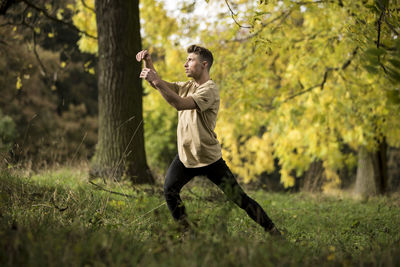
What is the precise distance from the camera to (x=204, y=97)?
10.3 ft

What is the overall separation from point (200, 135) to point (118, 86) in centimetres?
332

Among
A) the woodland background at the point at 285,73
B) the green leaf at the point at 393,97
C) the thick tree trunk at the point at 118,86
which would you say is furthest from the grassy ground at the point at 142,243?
the woodland background at the point at 285,73

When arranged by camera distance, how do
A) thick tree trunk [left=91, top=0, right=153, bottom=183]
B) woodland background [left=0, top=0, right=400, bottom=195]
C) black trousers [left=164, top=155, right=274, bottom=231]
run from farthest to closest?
woodland background [left=0, top=0, right=400, bottom=195]
thick tree trunk [left=91, top=0, right=153, bottom=183]
black trousers [left=164, top=155, right=274, bottom=231]

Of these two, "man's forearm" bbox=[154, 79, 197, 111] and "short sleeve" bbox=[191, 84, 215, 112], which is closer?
"man's forearm" bbox=[154, 79, 197, 111]

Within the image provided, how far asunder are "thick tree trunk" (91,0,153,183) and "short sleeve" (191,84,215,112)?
3057 mm

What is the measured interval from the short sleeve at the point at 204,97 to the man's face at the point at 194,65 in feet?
0.88

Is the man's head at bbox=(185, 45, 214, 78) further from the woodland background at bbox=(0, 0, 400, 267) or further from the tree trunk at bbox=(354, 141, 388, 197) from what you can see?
the tree trunk at bbox=(354, 141, 388, 197)

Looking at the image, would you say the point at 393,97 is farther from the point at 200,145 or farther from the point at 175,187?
the point at 175,187

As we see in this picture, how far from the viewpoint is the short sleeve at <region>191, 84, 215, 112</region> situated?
10.1ft

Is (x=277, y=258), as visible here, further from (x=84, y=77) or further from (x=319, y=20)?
(x=84, y=77)

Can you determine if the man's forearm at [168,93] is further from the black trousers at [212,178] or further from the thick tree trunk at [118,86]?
the thick tree trunk at [118,86]

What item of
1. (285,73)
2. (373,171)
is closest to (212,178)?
(285,73)

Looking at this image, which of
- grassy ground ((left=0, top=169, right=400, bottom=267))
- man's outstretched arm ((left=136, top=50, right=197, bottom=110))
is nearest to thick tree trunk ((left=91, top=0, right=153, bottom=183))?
grassy ground ((left=0, top=169, right=400, bottom=267))

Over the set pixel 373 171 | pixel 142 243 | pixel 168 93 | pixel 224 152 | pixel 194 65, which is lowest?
pixel 373 171
